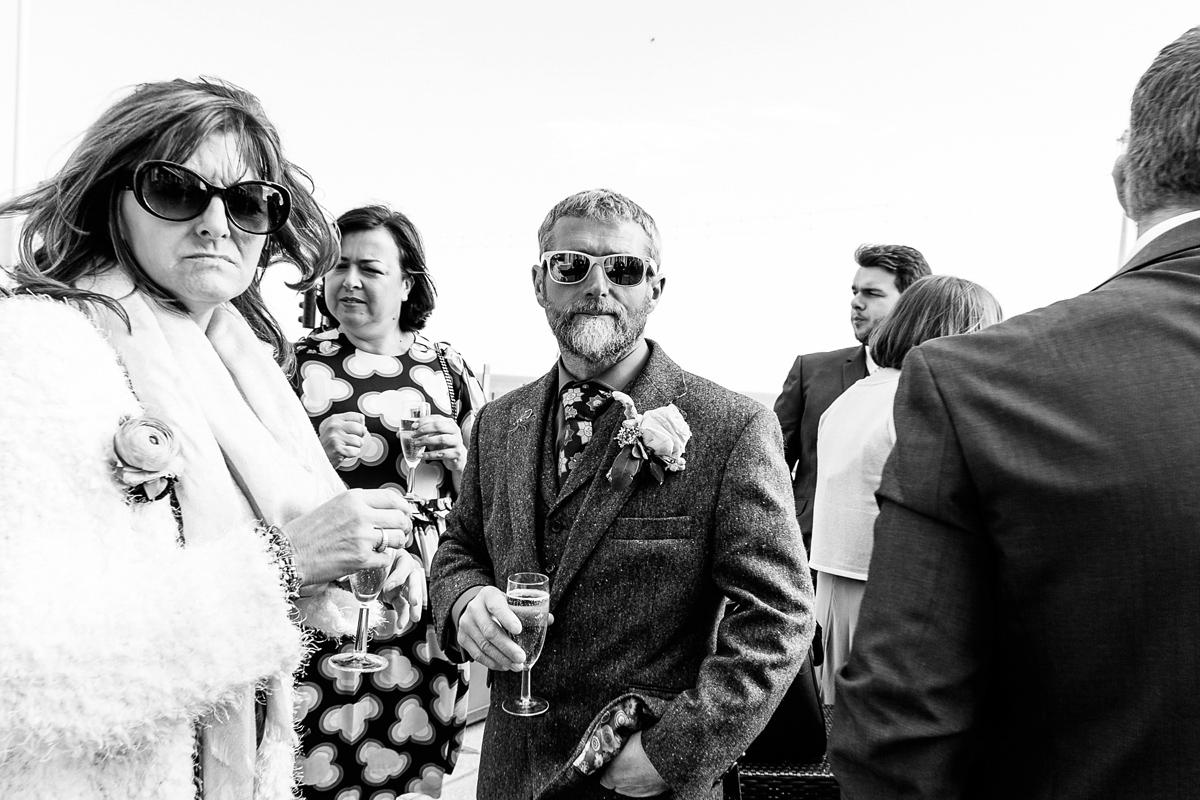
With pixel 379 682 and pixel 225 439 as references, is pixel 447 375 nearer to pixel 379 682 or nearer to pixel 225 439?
pixel 379 682

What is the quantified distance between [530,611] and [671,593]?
13.7 inches

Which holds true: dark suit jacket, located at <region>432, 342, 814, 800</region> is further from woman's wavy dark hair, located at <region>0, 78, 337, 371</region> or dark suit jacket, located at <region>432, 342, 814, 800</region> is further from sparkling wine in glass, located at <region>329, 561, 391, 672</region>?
woman's wavy dark hair, located at <region>0, 78, 337, 371</region>

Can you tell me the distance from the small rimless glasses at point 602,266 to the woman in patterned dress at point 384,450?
3.47ft

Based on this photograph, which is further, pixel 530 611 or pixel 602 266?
pixel 602 266

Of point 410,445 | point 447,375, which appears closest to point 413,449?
point 410,445

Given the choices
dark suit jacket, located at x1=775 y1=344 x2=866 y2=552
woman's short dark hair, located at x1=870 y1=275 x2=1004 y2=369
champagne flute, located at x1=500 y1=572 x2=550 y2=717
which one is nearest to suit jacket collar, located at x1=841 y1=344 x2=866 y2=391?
dark suit jacket, located at x1=775 y1=344 x2=866 y2=552

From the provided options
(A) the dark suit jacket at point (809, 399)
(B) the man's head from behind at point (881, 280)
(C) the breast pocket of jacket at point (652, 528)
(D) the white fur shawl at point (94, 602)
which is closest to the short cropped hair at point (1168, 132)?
(C) the breast pocket of jacket at point (652, 528)

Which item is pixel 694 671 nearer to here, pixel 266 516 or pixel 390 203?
pixel 266 516

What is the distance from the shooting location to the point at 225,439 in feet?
5.30

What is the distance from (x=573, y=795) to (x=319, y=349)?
2159mm

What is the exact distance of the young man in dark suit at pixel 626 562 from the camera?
1.83m

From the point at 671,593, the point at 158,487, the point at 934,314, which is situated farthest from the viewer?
the point at 934,314

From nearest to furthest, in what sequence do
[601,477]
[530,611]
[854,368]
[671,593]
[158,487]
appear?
[158,487]
[530,611]
[671,593]
[601,477]
[854,368]

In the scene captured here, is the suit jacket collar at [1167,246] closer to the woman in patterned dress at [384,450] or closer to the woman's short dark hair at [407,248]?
the woman in patterned dress at [384,450]
